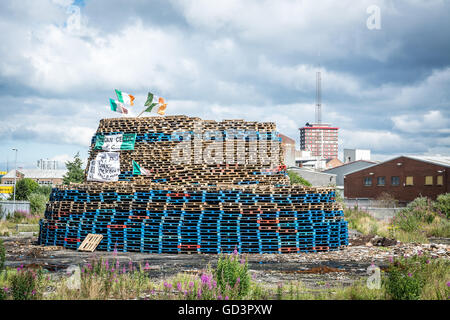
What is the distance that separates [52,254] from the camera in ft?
54.2

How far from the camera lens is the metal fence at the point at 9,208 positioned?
3114 cm

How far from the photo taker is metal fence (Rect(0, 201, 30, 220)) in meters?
31.1

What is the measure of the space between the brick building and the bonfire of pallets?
31770 millimetres

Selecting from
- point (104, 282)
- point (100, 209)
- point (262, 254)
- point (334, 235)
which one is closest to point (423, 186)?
point (334, 235)

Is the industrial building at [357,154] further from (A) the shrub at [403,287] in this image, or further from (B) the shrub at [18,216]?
(A) the shrub at [403,287]

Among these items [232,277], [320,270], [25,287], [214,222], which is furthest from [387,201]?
[25,287]

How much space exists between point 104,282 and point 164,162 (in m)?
10.3

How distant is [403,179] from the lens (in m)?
48.2

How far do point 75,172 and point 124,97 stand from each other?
28777 mm

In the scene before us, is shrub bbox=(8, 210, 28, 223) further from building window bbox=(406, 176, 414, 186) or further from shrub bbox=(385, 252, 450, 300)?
building window bbox=(406, 176, 414, 186)

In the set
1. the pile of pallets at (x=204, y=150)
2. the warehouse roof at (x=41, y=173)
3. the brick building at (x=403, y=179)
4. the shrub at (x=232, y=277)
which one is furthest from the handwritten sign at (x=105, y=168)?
the warehouse roof at (x=41, y=173)

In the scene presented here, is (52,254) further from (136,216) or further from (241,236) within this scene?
(241,236)

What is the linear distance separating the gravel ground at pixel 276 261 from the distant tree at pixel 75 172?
27.6 m

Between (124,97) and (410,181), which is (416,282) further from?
(410,181)
